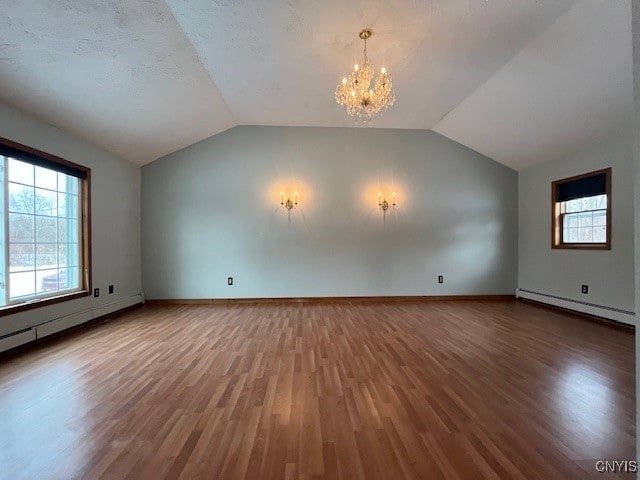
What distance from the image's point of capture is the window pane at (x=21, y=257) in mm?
3143

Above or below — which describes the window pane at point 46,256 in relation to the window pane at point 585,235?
below

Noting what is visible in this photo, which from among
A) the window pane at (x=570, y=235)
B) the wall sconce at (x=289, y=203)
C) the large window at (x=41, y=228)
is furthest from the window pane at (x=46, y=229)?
the window pane at (x=570, y=235)

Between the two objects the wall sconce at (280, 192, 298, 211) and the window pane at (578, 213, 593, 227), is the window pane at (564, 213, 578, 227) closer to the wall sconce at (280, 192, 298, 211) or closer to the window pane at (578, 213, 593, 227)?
the window pane at (578, 213, 593, 227)

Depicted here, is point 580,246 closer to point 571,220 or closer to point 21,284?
point 571,220

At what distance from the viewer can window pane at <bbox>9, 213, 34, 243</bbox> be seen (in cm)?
314

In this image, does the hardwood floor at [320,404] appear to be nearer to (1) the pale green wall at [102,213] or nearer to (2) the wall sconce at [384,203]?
(1) the pale green wall at [102,213]

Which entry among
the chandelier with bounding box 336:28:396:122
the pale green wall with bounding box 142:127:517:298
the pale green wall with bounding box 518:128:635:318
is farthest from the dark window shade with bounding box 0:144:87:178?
the pale green wall with bounding box 518:128:635:318

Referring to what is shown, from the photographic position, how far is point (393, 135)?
5.71m

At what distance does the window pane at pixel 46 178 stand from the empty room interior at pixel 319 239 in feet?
0.09

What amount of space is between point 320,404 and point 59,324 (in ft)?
11.7

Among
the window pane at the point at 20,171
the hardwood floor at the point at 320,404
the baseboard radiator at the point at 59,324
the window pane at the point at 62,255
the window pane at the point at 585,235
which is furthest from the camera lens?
the window pane at the point at 585,235

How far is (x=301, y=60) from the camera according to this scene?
347cm

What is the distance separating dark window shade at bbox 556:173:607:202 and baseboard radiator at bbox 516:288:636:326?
165cm

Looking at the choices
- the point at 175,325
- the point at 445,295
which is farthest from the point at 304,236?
the point at 445,295
